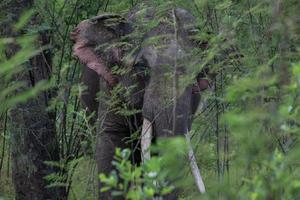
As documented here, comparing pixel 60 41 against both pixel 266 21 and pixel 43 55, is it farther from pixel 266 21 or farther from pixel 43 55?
pixel 266 21

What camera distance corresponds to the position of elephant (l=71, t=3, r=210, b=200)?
6.04 metres

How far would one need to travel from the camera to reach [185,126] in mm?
6027

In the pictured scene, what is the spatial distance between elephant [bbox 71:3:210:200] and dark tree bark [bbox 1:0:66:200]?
403mm

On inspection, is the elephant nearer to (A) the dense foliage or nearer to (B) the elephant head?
(B) the elephant head

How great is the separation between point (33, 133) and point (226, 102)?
2096 millimetres

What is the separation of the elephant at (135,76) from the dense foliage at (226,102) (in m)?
0.17

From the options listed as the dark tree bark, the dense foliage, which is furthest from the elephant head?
the dark tree bark

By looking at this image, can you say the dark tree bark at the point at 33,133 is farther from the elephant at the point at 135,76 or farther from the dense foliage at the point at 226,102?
the elephant at the point at 135,76

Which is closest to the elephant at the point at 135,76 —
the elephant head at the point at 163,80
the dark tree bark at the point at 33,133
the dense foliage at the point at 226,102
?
the elephant head at the point at 163,80

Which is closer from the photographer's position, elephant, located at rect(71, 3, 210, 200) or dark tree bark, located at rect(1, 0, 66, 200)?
elephant, located at rect(71, 3, 210, 200)

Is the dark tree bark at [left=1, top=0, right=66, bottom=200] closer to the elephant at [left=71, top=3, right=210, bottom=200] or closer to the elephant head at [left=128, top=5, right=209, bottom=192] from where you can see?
the elephant at [left=71, top=3, right=210, bottom=200]

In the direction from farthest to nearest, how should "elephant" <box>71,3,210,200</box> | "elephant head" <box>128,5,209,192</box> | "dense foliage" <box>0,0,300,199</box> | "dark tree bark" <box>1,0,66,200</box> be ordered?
"dark tree bark" <box>1,0,66,200</box>
"elephant" <box>71,3,210,200</box>
"elephant head" <box>128,5,209,192</box>
"dense foliage" <box>0,0,300,199</box>

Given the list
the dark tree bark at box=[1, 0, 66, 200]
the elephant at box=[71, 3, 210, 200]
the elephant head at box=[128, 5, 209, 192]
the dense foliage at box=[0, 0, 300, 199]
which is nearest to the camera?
the dense foliage at box=[0, 0, 300, 199]

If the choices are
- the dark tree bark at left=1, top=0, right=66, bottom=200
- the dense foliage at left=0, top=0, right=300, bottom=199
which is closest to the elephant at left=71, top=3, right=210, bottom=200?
the dense foliage at left=0, top=0, right=300, bottom=199
